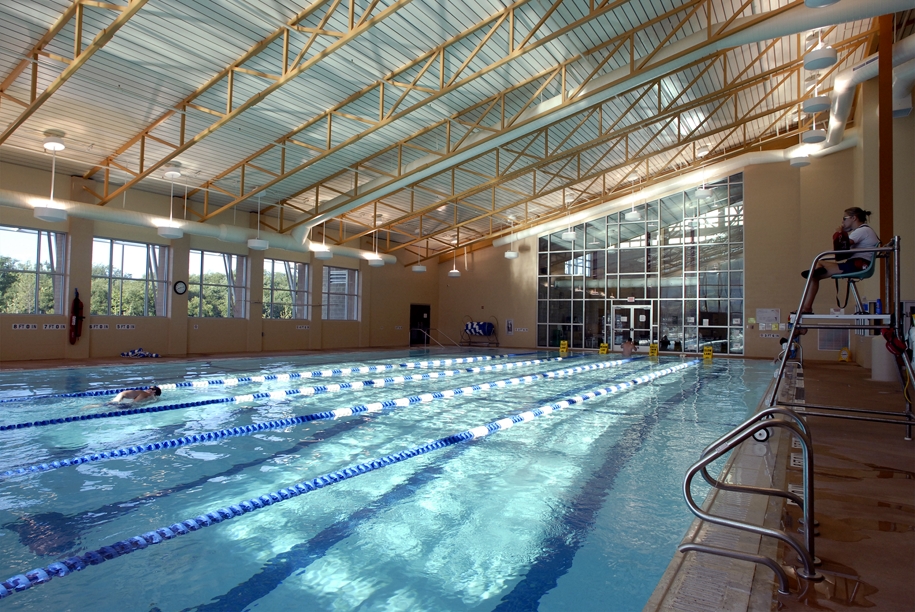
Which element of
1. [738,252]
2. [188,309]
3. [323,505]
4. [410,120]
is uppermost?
[410,120]

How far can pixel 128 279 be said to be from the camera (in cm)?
1586

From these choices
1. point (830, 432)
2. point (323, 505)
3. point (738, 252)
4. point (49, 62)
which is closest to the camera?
point (323, 505)

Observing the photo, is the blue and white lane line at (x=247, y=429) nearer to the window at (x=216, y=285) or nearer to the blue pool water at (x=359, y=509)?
the blue pool water at (x=359, y=509)

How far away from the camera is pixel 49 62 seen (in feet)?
30.5

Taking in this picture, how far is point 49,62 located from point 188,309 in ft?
→ 29.9

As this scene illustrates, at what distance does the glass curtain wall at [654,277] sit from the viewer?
766 inches

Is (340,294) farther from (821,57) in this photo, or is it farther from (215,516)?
(215,516)

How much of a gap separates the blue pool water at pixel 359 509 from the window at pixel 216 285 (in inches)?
410

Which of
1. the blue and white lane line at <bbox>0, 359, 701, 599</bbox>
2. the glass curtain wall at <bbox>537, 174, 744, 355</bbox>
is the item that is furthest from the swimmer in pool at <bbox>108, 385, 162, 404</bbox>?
the glass curtain wall at <bbox>537, 174, 744, 355</bbox>

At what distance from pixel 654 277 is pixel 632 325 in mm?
2051

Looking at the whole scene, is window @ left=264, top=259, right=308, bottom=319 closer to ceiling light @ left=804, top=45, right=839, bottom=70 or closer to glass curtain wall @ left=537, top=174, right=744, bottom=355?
glass curtain wall @ left=537, top=174, right=744, bottom=355

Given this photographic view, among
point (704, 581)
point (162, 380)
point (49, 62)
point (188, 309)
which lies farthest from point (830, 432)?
point (188, 309)

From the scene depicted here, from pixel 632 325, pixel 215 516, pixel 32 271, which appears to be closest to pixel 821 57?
pixel 215 516

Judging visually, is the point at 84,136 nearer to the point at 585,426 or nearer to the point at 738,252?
the point at 585,426
